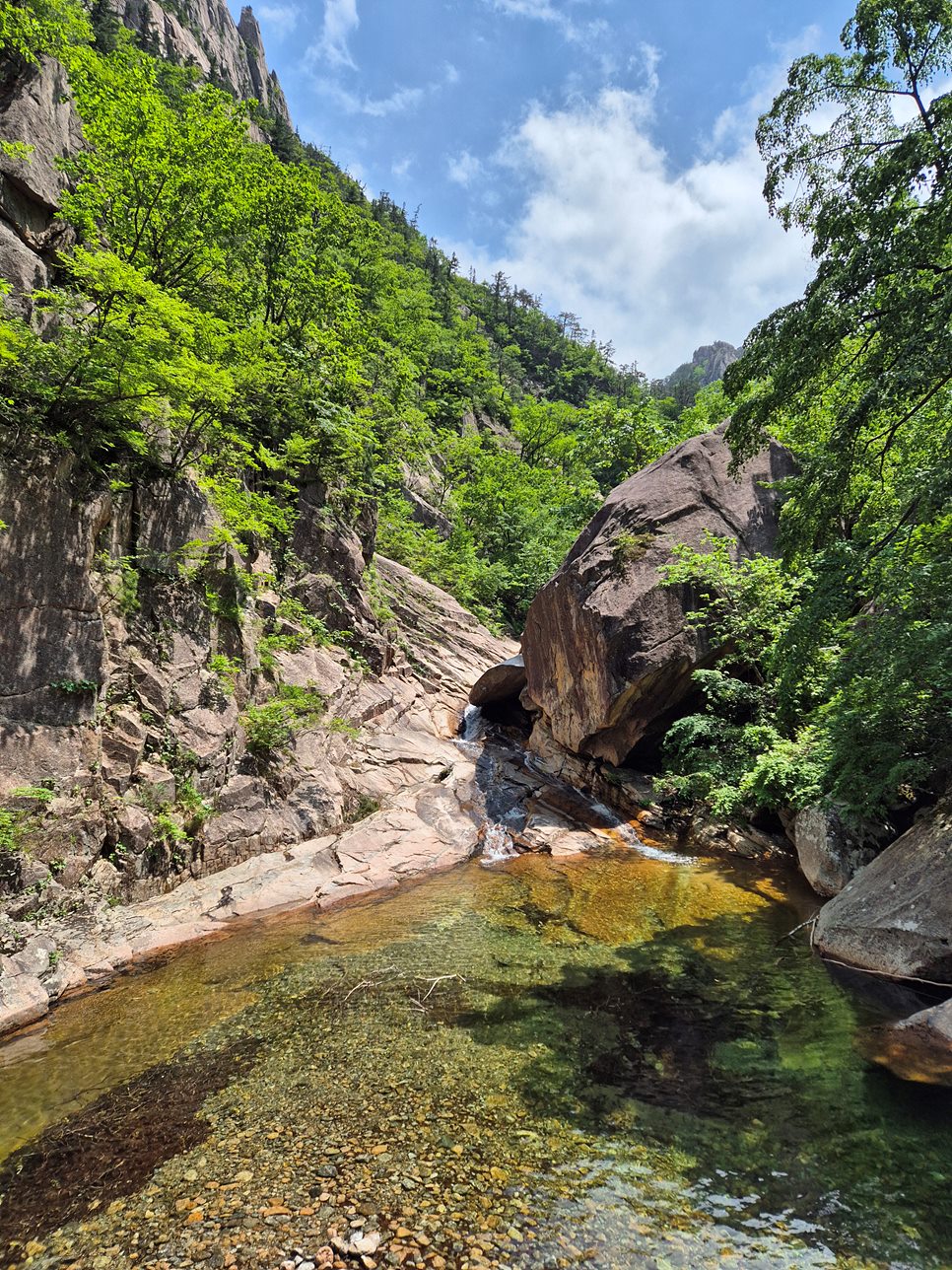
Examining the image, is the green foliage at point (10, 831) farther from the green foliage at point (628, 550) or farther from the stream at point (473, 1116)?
the green foliage at point (628, 550)

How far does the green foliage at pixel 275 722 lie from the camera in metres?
11.9

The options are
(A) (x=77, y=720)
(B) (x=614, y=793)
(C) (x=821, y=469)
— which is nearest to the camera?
(C) (x=821, y=469)

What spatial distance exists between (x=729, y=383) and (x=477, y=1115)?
938 centimetres

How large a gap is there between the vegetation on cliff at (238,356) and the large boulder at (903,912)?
12118mm

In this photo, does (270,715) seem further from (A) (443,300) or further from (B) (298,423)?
(A) (443,300)

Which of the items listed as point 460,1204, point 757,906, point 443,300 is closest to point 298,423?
point 757,906

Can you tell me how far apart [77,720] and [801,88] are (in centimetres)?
1346

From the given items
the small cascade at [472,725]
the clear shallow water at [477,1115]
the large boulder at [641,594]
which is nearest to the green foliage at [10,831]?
the clear shallow water at [477,1115]

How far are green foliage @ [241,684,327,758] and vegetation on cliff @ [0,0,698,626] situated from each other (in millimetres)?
3970

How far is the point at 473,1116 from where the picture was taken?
4758 millimetres

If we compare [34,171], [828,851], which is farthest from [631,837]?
[34,171]

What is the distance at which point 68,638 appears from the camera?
9.00 meters

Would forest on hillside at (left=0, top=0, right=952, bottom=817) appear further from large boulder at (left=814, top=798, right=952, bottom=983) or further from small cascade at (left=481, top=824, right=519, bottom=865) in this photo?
small cascade at (left=481, top=824, right=519, bottom=865)

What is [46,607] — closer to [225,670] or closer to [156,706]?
[156,706]
